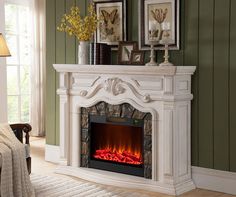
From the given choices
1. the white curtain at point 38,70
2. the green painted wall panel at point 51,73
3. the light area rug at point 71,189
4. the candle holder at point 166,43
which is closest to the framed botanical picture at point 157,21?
the candle holder at point 166,43

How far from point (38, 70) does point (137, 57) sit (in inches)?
124

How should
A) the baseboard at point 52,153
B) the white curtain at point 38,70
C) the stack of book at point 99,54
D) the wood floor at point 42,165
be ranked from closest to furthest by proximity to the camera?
the wood floor at point 42,165 < the stack of book at point 99,54 < the baseboard at point 52,153 < the white curtain at point 38,70

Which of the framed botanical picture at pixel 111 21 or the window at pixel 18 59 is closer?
the framed botanical picture at pixel 111 21

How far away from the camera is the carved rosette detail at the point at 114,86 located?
533 centimetres

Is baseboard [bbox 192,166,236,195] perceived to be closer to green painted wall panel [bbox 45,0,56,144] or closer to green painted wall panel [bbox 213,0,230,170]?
green painted wall panel [bbox 213,0,230,170]

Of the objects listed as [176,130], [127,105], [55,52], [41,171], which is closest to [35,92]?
[55,52]

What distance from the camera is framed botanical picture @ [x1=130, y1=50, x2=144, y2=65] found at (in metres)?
5.35

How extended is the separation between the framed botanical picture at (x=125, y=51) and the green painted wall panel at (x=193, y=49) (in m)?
0.61

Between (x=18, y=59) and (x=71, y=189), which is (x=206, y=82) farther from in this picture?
(x=18, y=59)

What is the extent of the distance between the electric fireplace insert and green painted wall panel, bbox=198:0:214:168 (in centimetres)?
63

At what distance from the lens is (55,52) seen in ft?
21.0

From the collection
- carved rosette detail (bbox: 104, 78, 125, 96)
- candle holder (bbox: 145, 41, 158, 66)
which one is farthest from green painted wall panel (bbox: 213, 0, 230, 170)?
carved rosette detail (bbox: 104, 78, 125, 96)

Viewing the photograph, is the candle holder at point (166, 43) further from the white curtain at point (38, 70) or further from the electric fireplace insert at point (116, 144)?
the white curtain at point (38, 70)

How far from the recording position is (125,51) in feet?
18.0
